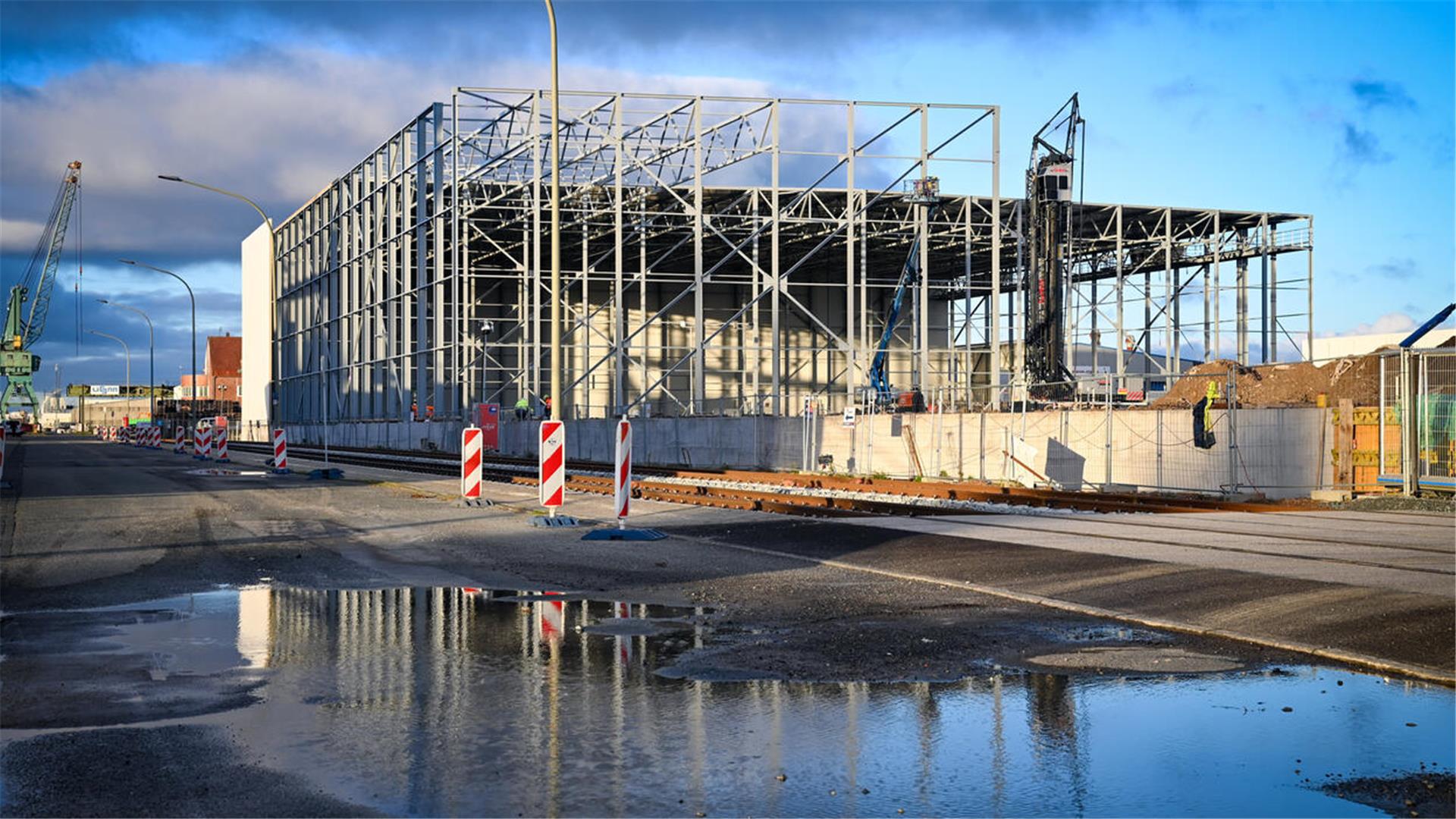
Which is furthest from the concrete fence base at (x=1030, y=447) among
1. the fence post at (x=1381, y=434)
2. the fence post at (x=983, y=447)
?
the fence post at (x=1381, y=434)

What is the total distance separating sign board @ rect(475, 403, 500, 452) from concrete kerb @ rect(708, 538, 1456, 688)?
107 feet

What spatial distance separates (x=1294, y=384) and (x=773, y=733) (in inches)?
1082

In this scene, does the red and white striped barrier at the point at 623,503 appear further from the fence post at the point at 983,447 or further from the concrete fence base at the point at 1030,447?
the fence post at the point at 983,447

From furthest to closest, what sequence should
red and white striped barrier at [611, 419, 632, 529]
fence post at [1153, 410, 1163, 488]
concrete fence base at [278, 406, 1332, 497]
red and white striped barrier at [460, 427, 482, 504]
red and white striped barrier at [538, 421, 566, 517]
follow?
fence post at [1153, 410, 1163, 488]
concrete fence base at [278, 406, 1332, 497]
red and white striped barrier at [460, 427, 482, 504]
red and white striped barrier at [538, 421, 566, 517]
red and white striped barrier at [611, 419, 632, 529]

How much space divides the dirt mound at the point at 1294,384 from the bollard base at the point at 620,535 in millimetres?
12894

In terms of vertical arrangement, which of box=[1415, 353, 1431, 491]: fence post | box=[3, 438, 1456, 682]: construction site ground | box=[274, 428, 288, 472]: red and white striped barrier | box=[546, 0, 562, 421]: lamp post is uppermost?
box=[546, 0, 562, 421]: lamp post

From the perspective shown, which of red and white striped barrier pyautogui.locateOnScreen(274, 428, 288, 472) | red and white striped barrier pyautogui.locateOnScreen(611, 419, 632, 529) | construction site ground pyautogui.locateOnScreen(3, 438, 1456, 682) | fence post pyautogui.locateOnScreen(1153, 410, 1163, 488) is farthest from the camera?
red and white striped barrier pyautogui.locateOnScreen(274, 428, 288, 472)

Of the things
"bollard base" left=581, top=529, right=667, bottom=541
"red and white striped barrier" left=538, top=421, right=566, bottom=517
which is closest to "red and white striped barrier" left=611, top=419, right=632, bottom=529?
"bollard base" left=581, top=529, right=667, bottom=541

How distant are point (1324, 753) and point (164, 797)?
198 inches

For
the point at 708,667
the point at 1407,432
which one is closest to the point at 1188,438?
the point at 1407,432

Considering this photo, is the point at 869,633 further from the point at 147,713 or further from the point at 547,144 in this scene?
the point at 547,144

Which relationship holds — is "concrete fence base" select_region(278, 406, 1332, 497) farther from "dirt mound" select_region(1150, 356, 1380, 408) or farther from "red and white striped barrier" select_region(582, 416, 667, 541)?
"red and white striped barrier" select_region(582, 416, 667, 541)

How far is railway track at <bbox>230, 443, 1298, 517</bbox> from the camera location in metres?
22.1

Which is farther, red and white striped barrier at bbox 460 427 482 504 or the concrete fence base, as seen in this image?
the concrete fence base
